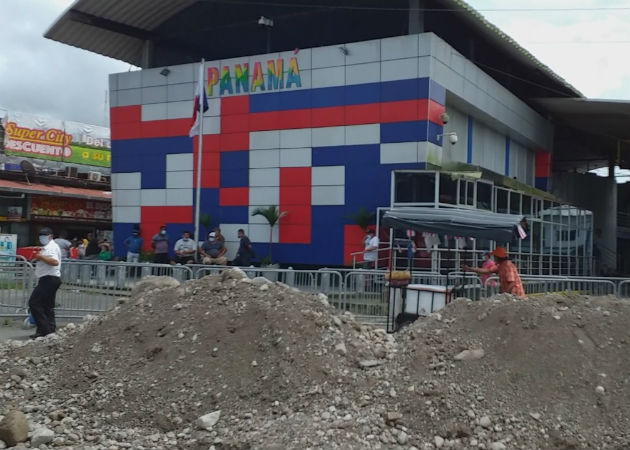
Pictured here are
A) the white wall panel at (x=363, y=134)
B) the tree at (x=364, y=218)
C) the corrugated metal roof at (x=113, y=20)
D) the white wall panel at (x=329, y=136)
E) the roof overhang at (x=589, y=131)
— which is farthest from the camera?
the roof overhang at (x=589, y=131)

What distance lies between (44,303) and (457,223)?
6482 millimetres

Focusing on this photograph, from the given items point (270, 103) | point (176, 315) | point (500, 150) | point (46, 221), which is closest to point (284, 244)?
point (270, 103)

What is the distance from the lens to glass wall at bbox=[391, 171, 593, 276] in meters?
18.3

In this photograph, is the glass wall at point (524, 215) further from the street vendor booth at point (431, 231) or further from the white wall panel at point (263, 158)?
the white wall panel at point (263, 158)

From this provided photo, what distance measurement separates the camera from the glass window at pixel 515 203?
Answer: 881 inches

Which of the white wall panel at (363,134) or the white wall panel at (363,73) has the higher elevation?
the white wall panel at (363,73)

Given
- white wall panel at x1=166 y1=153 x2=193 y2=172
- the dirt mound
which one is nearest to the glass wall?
the dirt mound

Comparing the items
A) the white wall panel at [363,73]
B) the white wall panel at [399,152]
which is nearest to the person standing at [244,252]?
the white wall panel at [399,152]

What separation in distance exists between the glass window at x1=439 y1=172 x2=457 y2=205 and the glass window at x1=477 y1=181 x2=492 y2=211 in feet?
5.21

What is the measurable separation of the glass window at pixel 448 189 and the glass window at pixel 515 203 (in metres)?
4.57

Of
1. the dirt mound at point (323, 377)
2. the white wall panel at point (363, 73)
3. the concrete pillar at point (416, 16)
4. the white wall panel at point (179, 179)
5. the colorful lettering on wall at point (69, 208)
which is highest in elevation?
the concrete pillar at point (416, 16)

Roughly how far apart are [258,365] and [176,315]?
1521 millimetres

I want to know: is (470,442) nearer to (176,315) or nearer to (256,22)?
(176,315)

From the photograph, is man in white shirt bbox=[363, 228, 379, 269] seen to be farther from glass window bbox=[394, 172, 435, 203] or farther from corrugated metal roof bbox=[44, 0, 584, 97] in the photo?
corrugated metal roof bbox=[44, 0, 584, 97]
